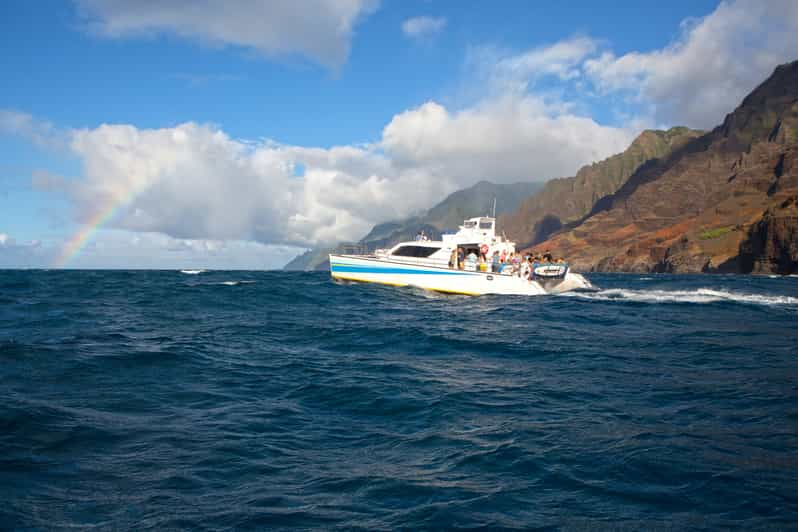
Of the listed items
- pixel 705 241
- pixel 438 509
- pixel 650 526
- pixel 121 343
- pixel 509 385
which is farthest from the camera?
pixel 705 241

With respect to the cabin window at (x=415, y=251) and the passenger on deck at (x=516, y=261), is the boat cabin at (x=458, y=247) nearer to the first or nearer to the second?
the cabin window at (x=415, y=251)

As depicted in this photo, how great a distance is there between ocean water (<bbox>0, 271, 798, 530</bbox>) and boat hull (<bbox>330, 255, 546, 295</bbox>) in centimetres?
1708

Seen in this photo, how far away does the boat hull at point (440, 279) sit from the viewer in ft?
112

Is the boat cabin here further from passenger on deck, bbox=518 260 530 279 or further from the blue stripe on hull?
passenger on deck, bbox=518 260 530 279

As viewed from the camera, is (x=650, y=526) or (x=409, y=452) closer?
(x=650, y=526)

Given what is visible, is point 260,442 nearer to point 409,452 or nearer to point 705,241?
point 409,452

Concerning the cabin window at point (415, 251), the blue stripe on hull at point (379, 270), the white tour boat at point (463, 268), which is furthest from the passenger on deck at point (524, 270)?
the cabin window at point (415, 251)

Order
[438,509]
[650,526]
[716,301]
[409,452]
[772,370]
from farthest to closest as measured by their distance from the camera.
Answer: [716,301], [772,370], [409,452], [438,509], [650,526]

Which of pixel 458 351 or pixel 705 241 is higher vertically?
pixel 705 241

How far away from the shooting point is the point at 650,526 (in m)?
4.73

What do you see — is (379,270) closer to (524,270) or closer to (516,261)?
(516,261)

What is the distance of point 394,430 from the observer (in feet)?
25.4

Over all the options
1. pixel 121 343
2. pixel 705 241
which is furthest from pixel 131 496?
pixel 705 241

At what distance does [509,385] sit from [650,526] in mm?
5821
